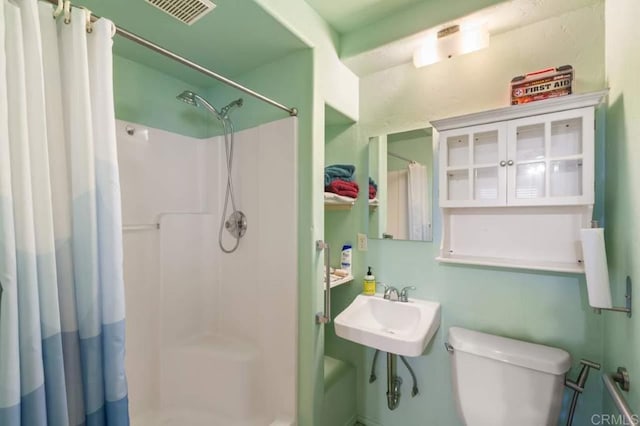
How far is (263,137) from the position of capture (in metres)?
1.68

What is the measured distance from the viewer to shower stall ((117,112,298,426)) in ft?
5.20

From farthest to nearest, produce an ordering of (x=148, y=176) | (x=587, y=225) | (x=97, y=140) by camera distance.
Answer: (x=148, y=176)
(x=587, y=225)
(x=97, y=140)

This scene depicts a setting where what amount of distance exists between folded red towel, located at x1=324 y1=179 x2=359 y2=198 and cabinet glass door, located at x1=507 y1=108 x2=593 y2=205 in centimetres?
87

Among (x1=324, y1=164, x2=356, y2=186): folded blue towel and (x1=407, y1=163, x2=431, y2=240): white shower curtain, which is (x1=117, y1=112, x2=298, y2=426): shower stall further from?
(x1=407, y1=163, x2=431, y2=240): white shower curtain

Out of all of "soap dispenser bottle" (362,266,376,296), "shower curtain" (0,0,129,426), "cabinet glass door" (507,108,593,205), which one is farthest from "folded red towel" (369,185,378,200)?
"shower curtain" (0,0,129,426)

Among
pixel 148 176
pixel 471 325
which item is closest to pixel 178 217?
pixel 148 176

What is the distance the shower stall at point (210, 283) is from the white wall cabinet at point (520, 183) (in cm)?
91

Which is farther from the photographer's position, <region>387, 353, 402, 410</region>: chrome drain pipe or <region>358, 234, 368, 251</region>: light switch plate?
<region>358, 234, 368, 251</region>: light switch plate

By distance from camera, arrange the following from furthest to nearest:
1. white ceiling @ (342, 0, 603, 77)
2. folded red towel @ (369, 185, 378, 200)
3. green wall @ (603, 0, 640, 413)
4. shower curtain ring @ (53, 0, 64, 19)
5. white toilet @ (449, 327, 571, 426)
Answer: folded red towel @ (369, 185, 378, 200)
white ceiling @ (342, 0, 603, 77)
white toilet @ (449, 327, 571, 426)
green wall @ (603, 0, 640, 413)
shower curtain ring @ (53, 0, 64, 19)

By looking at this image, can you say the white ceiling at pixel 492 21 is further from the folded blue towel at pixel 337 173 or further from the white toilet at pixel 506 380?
the white toilet at pixel 506 380

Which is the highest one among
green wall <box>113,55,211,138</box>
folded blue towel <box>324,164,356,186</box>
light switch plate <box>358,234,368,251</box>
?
green wall <box>113,55,211,138</box>

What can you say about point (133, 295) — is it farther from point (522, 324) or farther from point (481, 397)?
point (522, 324)

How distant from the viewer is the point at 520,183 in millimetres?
1348

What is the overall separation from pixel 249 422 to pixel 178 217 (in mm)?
1337
